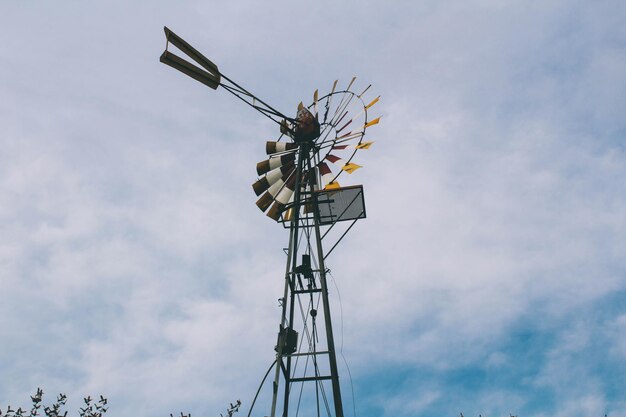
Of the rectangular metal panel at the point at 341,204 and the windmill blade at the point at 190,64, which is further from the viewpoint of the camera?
the rectangular metal panel at the point at 341,204

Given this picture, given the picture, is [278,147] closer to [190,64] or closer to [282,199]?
[282,199]

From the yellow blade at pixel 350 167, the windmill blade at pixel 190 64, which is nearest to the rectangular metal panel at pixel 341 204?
the yellow blade at pixel 350 167

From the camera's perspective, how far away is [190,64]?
506 inches

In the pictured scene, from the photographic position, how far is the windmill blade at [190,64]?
12297 millimetres

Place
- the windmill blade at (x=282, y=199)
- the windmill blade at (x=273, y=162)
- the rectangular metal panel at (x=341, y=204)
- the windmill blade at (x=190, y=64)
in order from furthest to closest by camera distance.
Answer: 1. the windmill blade at (x=273, y=162)
2. the windmill blade at (x=282, y=199)
3. the rectangular metal panel at (x=341, y=204)
4. the windmill blade at (x=190, y=64)

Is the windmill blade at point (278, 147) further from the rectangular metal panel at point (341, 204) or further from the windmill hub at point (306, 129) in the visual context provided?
the rectangular metal panel at point (341, 204)

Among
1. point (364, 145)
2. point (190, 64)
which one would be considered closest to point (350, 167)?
point (364, 145)

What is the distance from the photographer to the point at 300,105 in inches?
601

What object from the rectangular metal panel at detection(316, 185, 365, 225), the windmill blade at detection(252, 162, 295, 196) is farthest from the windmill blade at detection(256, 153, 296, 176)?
the rectangular metal panel at detection(316, 185, 365, 225)

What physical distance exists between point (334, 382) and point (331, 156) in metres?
5.54

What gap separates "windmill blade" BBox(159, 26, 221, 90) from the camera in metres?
12.3

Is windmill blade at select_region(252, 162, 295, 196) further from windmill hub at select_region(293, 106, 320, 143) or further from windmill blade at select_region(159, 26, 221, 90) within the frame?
windmill blade at select_region(159, 26, 221, 90)

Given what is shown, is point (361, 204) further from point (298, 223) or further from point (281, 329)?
point (281, 329)

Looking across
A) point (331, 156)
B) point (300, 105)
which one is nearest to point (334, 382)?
point (331, 156)
